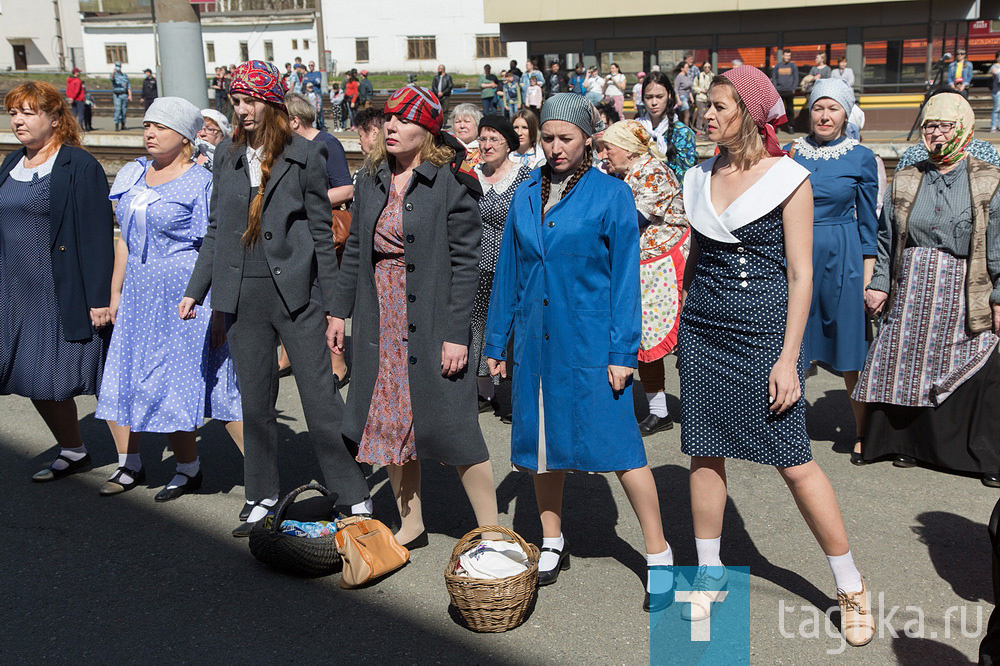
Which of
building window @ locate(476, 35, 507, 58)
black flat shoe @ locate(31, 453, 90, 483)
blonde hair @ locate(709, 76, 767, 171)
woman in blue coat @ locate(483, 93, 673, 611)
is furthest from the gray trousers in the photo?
building window @ locate(476, 35, 507, 58)

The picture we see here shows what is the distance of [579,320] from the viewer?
368 centimetres

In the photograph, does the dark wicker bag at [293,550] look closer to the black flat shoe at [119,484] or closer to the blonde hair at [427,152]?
the black flat shoe at [119,484]

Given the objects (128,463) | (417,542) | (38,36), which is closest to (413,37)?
(38,36)

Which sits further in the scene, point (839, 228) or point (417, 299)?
point (839, 228)

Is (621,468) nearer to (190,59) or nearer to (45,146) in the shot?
(45,146)

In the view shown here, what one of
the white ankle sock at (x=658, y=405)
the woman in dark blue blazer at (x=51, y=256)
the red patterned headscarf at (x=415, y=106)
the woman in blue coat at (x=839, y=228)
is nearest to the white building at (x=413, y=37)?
the white ankle sock at (x=658, y=405)

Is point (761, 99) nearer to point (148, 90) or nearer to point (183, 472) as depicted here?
point (183, 472)

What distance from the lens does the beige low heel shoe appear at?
350cm

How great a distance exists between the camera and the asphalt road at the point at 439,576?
11.8 feet

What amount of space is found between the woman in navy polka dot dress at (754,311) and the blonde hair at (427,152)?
1.01m

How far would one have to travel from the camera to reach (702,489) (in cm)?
377

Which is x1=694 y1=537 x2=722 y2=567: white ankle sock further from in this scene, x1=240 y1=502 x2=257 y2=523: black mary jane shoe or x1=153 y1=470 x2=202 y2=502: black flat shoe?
x1=153 y1=470 x2=202 y2=502: black flat shoe

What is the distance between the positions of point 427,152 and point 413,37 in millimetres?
58695

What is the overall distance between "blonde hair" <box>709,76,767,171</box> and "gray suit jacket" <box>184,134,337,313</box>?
1816 millimetres
